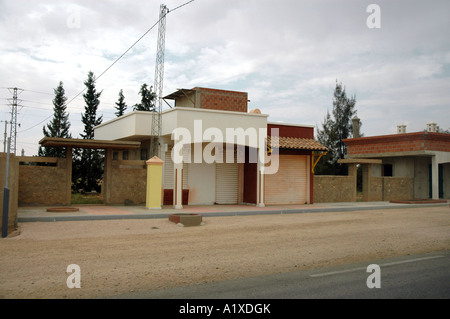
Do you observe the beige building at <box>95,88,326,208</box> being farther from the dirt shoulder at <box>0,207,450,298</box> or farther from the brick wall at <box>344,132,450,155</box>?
the brick wall at <box>344,132,450,155</box>

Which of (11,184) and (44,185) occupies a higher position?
(11,184)

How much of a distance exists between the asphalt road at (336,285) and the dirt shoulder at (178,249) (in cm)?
52

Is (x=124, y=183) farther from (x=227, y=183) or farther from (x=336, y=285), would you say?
(x=336, y=285)

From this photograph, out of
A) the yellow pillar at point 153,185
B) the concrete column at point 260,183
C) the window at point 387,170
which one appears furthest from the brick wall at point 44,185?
the window at point 387,170

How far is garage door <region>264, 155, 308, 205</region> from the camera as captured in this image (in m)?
23.4

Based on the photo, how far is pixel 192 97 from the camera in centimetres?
2467

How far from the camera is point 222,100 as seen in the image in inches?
961

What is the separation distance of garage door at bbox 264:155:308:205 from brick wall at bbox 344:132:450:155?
30.9 ft

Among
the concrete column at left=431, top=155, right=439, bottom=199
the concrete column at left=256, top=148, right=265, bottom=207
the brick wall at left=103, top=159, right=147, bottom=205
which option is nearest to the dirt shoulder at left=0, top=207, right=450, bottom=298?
the brick wall at left=103, top=159, right=147, bottom=205

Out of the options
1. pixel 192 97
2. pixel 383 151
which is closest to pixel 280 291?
pixel 192 97

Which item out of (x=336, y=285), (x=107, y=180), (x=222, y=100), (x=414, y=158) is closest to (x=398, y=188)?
(x=414, y=158)

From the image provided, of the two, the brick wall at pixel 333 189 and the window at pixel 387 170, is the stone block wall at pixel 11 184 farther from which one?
the window at pixel 387 170

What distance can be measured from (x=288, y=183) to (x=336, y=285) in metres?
17.4
